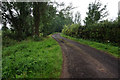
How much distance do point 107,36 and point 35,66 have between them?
1134 cm

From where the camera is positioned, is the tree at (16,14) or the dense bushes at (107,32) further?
the tree at (16,14)

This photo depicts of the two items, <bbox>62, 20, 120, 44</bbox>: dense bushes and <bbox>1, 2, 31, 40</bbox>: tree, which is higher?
<bbox>1, 2, 31, 40</bbox>: tree

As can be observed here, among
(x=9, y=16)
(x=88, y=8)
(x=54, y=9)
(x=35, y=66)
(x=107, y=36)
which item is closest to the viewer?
(x=35, y=66)

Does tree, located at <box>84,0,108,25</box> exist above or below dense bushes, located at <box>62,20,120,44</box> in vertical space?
above

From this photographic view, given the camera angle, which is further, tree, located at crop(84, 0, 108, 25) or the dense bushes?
tree, located at crop(84, 0, 108, 25)

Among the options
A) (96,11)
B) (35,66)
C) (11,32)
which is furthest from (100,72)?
(96,11)

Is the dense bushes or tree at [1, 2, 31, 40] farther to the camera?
tree at [1, 2, 31, 40]

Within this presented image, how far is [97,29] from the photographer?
13.2 metres

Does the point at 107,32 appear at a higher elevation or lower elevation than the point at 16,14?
lower

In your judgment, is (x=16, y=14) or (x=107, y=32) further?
(x=16, y=14)

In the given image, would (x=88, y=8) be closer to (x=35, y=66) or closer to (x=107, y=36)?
(x=107, y=36)

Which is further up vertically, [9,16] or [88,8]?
[88,8]

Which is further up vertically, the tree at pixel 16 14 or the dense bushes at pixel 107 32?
the tree at pixel 16 14

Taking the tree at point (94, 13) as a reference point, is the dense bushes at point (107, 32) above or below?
below
